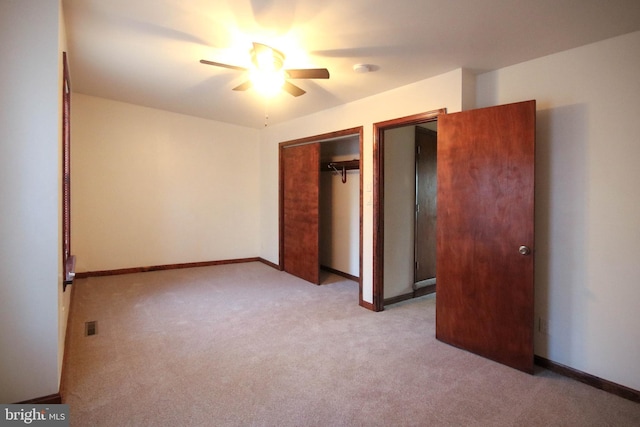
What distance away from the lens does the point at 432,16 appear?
2.10 meters

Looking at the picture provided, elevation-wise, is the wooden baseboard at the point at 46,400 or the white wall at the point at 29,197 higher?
the white wall at the point at 29,197

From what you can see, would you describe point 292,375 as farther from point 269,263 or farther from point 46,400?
point 269,263

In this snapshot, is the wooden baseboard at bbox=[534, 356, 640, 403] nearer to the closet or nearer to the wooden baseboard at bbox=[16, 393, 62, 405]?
the closet

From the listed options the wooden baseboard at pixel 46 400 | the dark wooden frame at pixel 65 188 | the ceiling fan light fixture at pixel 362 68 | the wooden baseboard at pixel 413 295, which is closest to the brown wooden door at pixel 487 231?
the ceiling fan light fixture at pixel 362 68

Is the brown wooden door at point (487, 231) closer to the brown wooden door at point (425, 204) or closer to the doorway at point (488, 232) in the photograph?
the doorway at point (488, 232)

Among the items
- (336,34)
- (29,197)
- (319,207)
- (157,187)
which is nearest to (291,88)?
(336,34)

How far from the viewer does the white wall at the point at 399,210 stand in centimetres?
401

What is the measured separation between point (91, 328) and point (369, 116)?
11.6ft

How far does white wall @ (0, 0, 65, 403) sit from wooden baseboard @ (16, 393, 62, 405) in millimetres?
21

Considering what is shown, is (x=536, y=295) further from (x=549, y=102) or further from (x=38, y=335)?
(x=38, y=335)

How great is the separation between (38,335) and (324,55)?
2.75 m

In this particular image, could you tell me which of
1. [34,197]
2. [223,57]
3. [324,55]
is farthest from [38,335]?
[324,55]

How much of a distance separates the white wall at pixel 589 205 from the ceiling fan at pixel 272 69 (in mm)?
1755

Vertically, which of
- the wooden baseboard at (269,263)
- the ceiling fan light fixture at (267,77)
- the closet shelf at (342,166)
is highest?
the ceiling fan light fixture at (267,77)
